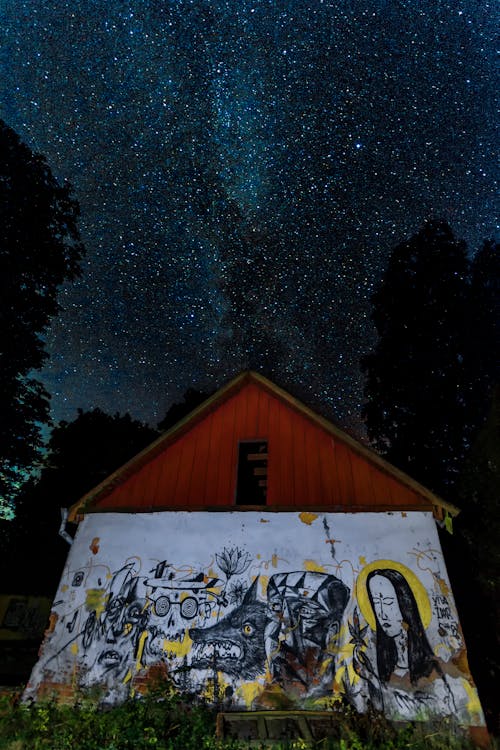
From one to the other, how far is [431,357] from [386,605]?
44.6 feet

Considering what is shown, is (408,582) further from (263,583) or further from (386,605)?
(263,583)

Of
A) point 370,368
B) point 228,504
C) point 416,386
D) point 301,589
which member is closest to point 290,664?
point 301,589

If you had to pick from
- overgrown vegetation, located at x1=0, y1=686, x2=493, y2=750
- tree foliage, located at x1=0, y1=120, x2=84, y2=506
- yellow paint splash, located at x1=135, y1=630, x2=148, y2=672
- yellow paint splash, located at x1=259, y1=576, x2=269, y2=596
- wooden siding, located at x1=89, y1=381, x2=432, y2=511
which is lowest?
overgrown vegetation, located at x1=0, y1=686, x2=493, y2=750

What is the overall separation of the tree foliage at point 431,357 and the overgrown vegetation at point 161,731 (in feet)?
39.6

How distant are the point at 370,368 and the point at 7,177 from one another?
18.3 meters

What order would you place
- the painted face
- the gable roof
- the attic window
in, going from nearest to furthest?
the painted face, the gable roof, the attic window

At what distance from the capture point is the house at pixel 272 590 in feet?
23.4

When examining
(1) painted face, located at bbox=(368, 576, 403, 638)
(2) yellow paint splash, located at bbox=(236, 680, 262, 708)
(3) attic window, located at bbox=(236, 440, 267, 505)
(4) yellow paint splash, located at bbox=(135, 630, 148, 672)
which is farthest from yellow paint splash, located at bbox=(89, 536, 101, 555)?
(1) painted face, located at bbox=(368, 576, 403, 638)

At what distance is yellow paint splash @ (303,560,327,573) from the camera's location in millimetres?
7996

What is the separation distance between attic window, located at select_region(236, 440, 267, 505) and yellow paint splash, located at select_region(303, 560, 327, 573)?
4.48 m

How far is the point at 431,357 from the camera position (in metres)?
18.5

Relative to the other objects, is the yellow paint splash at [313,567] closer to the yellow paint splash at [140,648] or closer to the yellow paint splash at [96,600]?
the yellow paint splash at [140,648]

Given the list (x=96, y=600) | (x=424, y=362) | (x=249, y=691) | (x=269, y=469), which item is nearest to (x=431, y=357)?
(x=424, y=362)

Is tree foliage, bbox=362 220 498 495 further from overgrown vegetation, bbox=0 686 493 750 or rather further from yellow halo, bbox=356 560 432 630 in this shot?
overgrown vegetation, bbox=0 686 493 750
